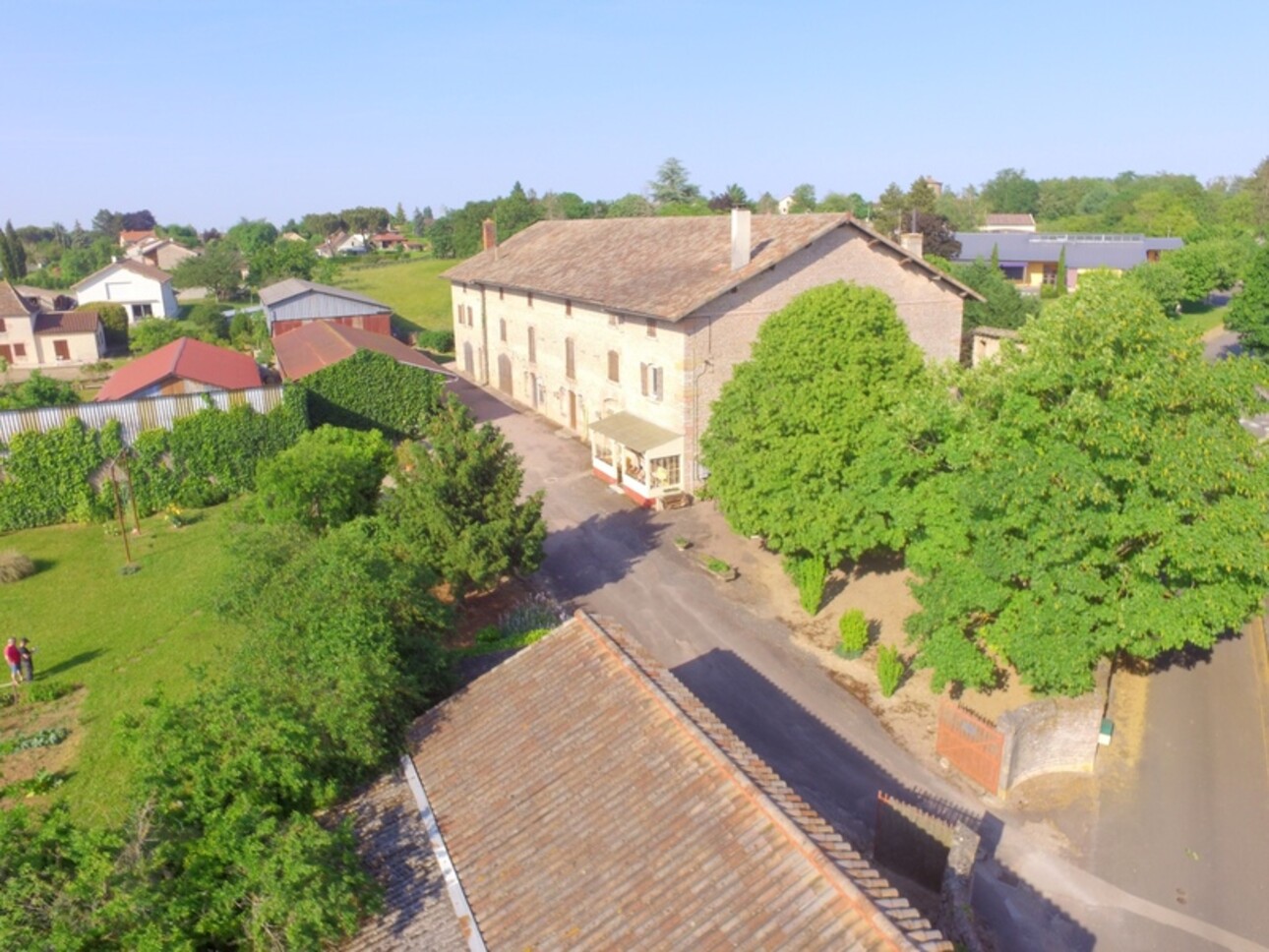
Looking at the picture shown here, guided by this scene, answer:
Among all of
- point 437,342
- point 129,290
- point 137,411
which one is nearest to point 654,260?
point 137,411

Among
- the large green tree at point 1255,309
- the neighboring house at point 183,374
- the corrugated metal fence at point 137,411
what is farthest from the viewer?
the large green tree at point 1255,309

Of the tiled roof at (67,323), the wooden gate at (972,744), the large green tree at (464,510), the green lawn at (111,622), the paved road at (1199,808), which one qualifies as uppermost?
the tiled roof at (67,323)

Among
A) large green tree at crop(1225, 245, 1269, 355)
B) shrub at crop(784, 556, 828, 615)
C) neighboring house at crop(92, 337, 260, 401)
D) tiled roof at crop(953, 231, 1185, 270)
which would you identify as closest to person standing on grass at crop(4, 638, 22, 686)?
neighboring house at crop(92, 337, 260, 401)

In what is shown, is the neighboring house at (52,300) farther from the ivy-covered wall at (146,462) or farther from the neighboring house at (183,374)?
the ivy-covered wall at (146,462)

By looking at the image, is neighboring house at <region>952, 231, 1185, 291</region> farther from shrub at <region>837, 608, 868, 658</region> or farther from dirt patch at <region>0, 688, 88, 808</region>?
dirt patch at <region>0, 688, 88, 808</region>

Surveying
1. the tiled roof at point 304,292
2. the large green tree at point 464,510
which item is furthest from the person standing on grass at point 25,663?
the tiled roof at point 304,292
